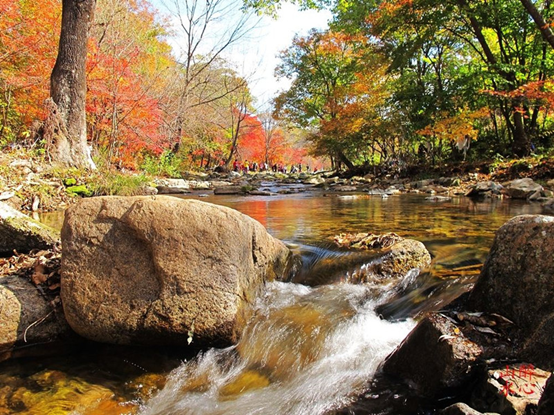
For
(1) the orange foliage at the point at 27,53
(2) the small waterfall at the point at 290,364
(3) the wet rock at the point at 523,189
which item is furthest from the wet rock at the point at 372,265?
(1) the orange foliage at the point at 27,53

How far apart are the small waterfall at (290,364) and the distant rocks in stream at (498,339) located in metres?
0.37

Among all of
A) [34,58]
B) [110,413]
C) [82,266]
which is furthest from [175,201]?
[34,58]

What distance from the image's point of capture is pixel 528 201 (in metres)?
9.58

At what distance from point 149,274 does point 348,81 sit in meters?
24.2

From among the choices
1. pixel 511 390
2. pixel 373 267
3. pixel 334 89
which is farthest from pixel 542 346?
pixel 334 89

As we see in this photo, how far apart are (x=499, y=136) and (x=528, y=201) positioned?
10478 mm

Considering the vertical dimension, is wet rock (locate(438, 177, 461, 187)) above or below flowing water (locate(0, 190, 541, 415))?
above

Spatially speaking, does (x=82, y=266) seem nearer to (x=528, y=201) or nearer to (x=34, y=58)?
A: (x=528, y=201)

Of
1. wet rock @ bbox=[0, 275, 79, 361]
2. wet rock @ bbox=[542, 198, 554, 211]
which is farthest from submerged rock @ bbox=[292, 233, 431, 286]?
wet rock @ bbox=[542, 198, 554, 211]

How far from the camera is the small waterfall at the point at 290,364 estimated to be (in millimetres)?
2297

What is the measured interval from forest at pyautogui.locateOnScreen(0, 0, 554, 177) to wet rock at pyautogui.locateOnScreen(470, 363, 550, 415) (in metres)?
8.93

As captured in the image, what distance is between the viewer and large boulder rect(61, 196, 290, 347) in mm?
2695

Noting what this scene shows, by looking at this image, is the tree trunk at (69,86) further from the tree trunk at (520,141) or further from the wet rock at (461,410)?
the tree trunk at (520,141)

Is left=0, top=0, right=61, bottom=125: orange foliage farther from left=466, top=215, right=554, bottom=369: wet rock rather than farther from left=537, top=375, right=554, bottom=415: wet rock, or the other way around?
left=537, top=375, right=554, bottom=415: wet rock
